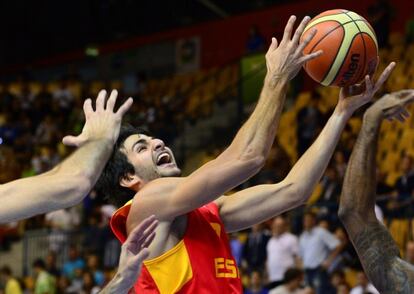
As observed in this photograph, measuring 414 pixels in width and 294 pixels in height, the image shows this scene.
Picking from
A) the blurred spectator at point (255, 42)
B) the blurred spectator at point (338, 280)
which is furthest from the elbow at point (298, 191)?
the blurred spectator at point (255, 42)

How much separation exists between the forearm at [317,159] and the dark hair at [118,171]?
0.81m

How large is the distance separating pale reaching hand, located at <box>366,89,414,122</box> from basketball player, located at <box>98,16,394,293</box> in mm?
99

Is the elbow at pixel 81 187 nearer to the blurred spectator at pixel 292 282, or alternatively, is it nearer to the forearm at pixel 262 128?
the forearm at pixel 262 128

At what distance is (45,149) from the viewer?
1911cm

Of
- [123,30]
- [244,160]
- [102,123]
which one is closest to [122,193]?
[244,160]

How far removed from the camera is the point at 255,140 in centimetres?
427

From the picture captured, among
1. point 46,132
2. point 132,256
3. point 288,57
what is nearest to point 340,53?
point 288,57

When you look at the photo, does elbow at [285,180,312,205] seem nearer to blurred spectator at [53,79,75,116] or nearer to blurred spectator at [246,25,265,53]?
blurred spectator at [246,25,265,53]

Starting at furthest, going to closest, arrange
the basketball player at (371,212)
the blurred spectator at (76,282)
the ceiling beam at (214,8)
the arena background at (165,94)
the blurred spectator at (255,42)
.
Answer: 1. the ceiling beam at (214,8)
2. the blurred spectator at (255,42)
3. the blurred spectator at (76,282)
4. the arena background at (165,94)
5. the basketball player at (371,212)

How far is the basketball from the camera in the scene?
4785 millimetres

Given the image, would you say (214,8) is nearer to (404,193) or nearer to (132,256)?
(404,193)

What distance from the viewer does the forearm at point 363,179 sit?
15.0ft

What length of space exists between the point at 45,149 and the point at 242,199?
14529mm

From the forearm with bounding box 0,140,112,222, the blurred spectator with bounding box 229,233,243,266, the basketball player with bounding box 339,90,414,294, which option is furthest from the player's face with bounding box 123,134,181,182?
the blurred spectator with bounding box 229,233,243,266
